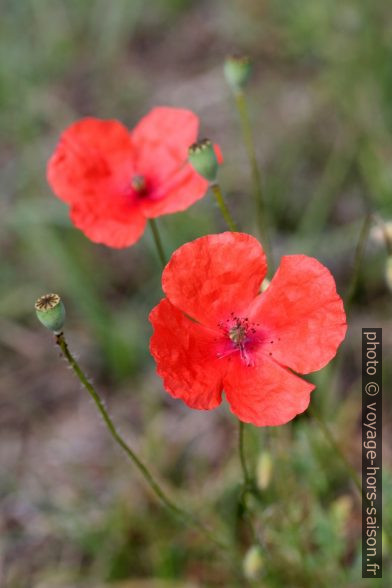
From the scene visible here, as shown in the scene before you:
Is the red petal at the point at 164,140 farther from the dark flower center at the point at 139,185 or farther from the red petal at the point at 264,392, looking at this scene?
the red petal at the point at 264,392

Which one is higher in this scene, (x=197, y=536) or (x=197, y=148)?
(x=197, y=148)

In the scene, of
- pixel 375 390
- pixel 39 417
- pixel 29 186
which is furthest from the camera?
pixel 29 186

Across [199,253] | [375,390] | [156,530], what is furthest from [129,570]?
[199,253]

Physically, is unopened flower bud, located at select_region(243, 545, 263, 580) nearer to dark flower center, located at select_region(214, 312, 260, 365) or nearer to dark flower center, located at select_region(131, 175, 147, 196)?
dark flower center, located at select_region(214, 312, 260, 365)

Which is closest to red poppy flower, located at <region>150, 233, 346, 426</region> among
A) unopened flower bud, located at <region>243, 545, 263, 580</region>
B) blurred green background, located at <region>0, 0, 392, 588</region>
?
blurred green background, located at <region>0, 0, 392, 588</region>

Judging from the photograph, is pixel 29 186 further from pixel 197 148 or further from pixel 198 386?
pixel 198 386

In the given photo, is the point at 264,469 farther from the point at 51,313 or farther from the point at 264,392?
the point at 51,313

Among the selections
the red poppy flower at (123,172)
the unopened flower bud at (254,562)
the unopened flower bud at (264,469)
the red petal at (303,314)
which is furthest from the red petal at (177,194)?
the unopened flower bud at (254,562)
